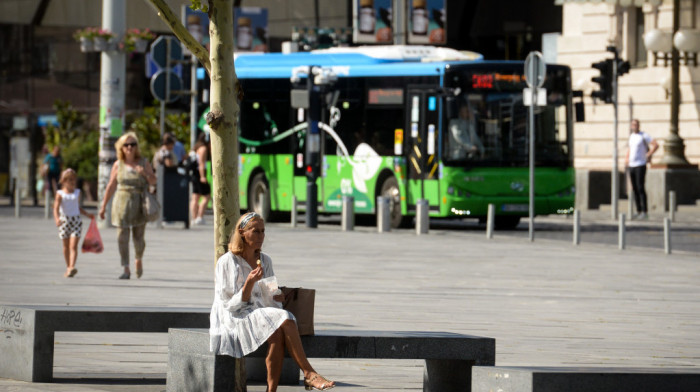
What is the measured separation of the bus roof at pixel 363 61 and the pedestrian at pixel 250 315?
779 inches

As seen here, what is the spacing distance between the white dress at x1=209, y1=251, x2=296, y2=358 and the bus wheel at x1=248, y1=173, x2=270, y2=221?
2228cm

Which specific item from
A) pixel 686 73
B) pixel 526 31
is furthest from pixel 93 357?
pixel 526 31

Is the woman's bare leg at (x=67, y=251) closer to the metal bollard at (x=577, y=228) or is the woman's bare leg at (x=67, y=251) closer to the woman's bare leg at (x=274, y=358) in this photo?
the woman's bare leg at (x=274, y=358)

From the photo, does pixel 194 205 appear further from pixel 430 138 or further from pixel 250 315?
pixel 250 315

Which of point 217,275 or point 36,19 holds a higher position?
point 36,19

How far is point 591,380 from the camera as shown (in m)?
7.28

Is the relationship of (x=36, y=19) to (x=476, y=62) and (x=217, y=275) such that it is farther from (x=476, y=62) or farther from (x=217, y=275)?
(x=217, y=275)

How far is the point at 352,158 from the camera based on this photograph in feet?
96.0

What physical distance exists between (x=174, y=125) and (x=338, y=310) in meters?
26.7

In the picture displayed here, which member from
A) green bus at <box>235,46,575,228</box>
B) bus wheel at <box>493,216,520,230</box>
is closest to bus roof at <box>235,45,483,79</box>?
green bus at <box>235,46,575,228</box>

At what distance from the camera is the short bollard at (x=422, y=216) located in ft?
87.3

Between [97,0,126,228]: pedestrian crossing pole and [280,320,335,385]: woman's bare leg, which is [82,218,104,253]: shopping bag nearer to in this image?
[280,320,335,385]: woman's bare leg

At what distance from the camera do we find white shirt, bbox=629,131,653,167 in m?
31.5

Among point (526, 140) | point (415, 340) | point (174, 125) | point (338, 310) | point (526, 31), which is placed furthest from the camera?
point (526, 31)
